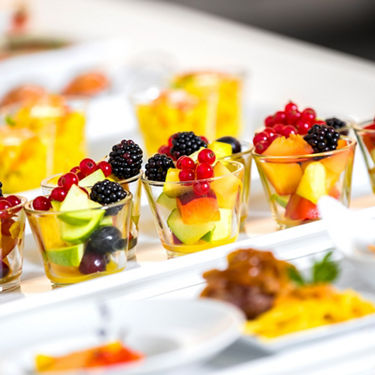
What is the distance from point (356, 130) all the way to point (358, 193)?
17 centimetres

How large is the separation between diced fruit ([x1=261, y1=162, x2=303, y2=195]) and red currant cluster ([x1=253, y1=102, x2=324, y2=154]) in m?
0.04

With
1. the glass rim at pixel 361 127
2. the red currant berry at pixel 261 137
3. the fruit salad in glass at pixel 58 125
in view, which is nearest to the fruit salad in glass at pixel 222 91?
the fruit salad in glass at pixel 58 125

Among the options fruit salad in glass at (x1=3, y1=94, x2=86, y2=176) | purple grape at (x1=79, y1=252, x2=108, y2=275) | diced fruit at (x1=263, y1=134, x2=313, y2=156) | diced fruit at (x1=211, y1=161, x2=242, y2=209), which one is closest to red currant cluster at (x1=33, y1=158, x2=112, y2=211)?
purple grape at (x1=79, y1=252, x2=108, y2=275)

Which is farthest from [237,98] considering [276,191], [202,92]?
[276,191]

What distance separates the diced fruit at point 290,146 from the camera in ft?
5.39

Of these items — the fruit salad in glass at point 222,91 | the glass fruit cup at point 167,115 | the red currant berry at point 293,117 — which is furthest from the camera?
the fruit salad in glass at point 222,91

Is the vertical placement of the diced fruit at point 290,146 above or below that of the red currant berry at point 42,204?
above

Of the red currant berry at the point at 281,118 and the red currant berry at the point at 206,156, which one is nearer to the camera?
the red currant berry at the point at 206,156

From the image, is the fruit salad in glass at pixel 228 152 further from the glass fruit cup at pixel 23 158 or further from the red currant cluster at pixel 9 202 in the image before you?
the glass fruit cup at pixel 23 158

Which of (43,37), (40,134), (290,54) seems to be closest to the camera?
(40,134)

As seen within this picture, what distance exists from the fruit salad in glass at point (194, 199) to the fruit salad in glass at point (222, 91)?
47.6 inches

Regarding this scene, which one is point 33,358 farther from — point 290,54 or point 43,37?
point 43,37

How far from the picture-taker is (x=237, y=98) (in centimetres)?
299

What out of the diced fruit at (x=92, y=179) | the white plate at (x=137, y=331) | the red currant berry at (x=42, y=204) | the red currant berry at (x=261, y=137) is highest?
the red currant berry at (x=261, y=137)
